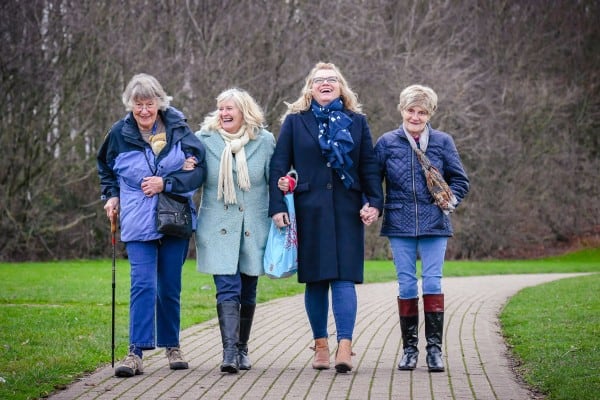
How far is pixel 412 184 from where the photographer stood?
26.4ft

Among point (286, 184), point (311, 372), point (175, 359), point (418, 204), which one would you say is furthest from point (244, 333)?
point (418, 204)

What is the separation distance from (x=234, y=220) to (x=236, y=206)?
10cm

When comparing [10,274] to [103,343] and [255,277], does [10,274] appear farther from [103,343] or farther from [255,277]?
[255,277]

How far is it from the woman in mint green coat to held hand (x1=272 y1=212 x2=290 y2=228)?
0.29 m

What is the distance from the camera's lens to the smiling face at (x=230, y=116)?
804 centimetres

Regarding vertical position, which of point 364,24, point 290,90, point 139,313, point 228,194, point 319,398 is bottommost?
point 319,398

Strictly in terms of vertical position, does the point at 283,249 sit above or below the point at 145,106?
below

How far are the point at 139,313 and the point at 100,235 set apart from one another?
2581cm

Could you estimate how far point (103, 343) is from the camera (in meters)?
9.34

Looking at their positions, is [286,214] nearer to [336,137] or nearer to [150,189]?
[336,137]

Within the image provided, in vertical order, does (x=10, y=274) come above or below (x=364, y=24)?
below

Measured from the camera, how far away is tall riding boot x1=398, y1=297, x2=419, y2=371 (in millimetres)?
7820

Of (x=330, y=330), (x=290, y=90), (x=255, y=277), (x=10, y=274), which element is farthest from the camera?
(x=290, y=90)

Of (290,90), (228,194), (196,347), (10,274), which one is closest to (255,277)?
(228,194)
